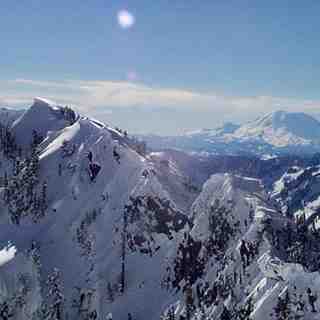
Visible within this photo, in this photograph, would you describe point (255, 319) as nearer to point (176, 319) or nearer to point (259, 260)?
point (259, 260)

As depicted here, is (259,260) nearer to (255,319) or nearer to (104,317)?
(255,319)

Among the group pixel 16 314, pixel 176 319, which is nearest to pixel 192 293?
pixel 176 319

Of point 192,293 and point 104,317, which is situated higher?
point 192,293

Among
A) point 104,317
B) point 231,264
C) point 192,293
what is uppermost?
point 231,264

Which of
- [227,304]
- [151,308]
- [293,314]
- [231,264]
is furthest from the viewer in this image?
[151,308]

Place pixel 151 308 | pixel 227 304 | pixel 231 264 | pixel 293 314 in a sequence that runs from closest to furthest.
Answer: pixel 293 314 < pixel 227 304 < pixel 231 264 < pixel 151 308

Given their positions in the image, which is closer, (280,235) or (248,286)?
(248,286)

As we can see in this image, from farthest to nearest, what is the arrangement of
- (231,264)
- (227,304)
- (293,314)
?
1. (231,264)
2. (227,304)
3. (293,314)

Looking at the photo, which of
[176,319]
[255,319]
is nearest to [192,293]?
[176,319]

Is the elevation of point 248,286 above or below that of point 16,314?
above
